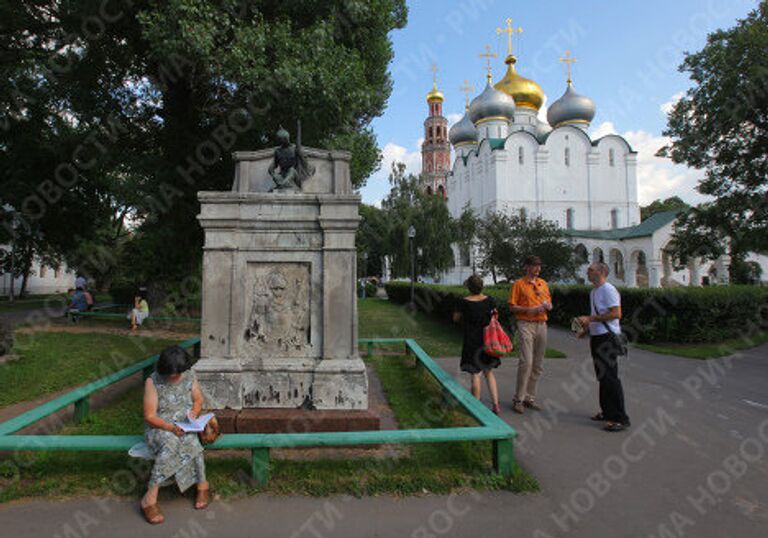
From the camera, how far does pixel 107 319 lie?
1458 cm

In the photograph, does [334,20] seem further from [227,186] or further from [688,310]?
[688,310]

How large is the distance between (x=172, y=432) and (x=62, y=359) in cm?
606

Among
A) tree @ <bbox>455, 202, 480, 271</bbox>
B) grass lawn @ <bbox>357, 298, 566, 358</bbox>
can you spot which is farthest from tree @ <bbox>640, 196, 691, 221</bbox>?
grass lawn @ <bbox>357, 298, 566, 358</bbox>

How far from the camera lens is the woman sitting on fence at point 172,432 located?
331 centimetres

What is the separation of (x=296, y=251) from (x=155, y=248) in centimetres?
1119

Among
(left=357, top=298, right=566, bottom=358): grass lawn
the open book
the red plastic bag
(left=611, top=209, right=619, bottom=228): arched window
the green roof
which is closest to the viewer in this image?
the open book

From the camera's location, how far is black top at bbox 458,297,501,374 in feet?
17.2

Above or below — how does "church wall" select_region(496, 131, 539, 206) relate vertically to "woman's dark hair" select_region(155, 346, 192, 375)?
above

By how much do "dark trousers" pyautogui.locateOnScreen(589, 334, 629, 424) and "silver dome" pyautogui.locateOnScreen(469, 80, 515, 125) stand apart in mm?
44556

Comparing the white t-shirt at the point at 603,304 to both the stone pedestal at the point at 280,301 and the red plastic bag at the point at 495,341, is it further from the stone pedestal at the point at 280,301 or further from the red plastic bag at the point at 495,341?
the stone pedestal at the point at 280,301

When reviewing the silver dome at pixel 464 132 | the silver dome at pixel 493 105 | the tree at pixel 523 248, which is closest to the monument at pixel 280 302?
the tree at pixel 523 248

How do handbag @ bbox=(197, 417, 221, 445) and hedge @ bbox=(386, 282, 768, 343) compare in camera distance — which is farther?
hedge @ bbox=(386, 282, 768, 343)

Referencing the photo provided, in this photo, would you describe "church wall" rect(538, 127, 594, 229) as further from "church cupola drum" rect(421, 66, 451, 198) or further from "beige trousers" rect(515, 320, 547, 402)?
"beige trousers" rect(515, 320, 547, 402)

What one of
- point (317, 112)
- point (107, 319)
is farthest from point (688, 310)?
point (107, 319)
